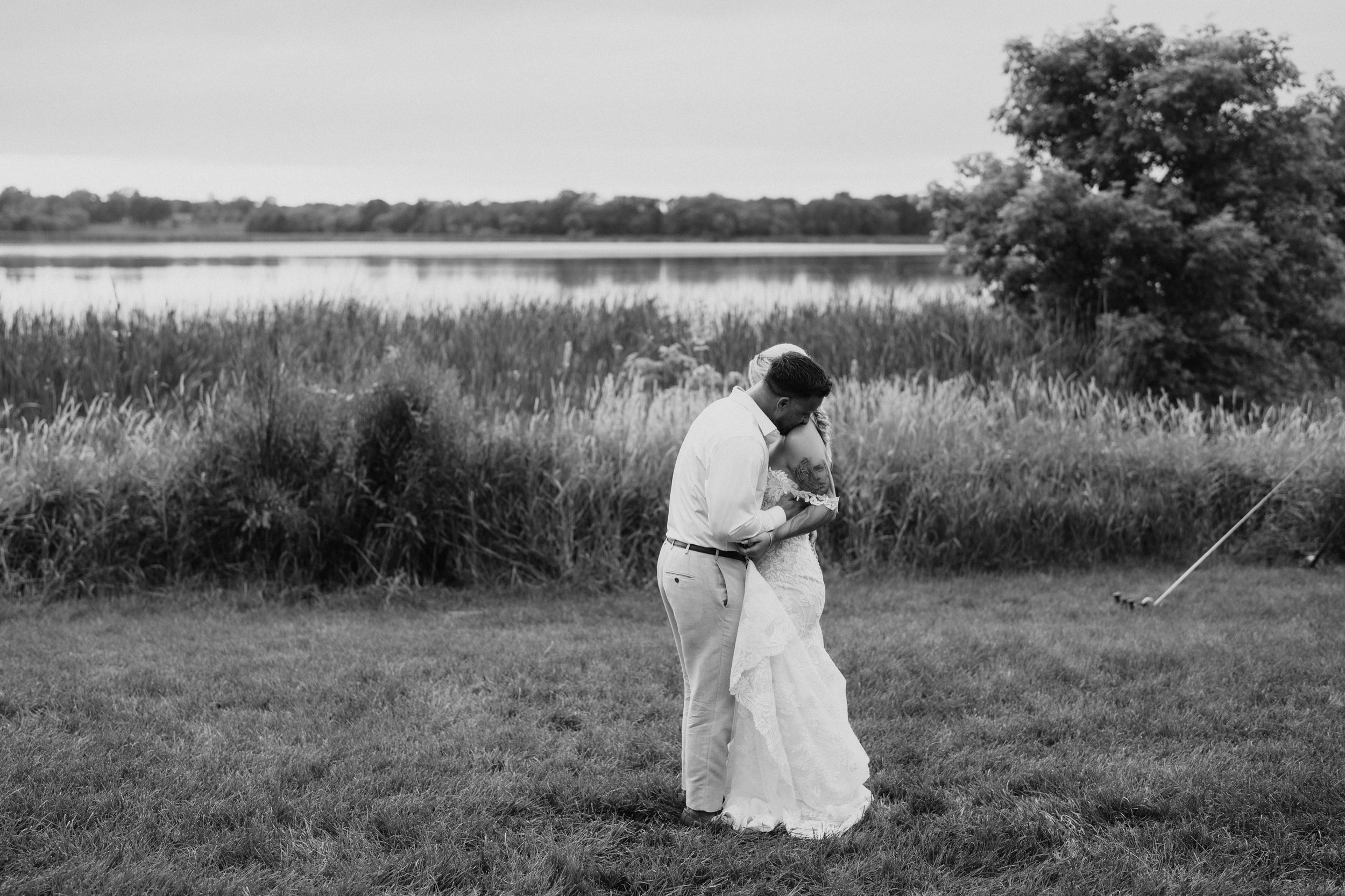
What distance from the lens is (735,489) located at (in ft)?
14.6

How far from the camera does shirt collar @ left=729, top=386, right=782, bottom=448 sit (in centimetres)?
464

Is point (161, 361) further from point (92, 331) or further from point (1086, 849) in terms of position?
point (1086, 849)

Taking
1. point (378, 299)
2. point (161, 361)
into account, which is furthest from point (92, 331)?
point (378, 299)

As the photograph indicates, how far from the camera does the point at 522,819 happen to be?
4816mm

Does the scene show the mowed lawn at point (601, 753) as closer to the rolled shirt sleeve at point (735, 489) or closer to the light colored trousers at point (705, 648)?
the light colored trousers at point (705, 648)

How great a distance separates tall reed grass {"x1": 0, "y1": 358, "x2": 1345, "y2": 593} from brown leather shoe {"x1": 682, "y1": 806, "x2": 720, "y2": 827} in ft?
13.4

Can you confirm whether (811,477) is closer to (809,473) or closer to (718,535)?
(809,473)

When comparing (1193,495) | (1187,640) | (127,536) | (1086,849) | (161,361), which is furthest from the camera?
(161,361)

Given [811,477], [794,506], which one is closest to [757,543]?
[794,506]

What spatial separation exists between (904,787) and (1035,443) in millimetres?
6062

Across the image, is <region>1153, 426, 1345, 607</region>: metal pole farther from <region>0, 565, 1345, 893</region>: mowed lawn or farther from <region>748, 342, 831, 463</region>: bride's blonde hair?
<region>748, 342, 831, 463</region>: bride's blonde hair

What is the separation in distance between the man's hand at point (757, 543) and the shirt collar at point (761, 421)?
1.19 feet

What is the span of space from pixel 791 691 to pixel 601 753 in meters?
1.27

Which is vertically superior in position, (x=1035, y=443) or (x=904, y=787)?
(x=1035, y=443)
